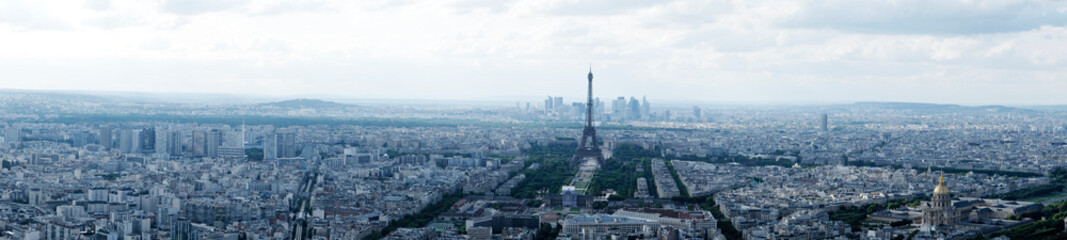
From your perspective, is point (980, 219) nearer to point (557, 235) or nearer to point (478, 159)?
point (557, 235)

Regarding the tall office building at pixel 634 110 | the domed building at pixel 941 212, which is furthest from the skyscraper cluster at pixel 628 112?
the domed building at pixel 941 212

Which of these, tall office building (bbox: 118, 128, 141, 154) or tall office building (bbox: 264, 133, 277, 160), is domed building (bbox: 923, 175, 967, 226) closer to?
tall office building (bbox: 264, 133, 277, 160)

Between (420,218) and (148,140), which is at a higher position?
(420,218)

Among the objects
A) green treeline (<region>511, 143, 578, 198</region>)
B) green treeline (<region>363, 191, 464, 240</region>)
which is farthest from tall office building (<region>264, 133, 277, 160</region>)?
green treeline (<region>363, 191, 464, 240</region>)

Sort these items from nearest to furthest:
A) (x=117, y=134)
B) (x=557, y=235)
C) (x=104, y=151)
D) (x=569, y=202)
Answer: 1. (x=557, y=235)
2. (x=569, y=202)
3. (x=104, y=151)
4. (x=117, y=134)

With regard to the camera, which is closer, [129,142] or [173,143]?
[173,143]

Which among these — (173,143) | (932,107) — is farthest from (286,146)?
(932,107)

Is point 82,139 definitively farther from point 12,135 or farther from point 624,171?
point 624,171

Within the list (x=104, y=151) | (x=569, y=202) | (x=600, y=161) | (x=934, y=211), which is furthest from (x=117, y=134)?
(x=934, y=211)
